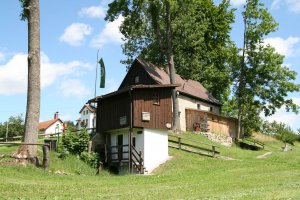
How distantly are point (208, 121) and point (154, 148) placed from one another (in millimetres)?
16152

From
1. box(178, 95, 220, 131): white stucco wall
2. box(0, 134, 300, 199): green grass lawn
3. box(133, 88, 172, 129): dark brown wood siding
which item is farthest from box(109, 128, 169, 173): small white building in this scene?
box(178, 95, 220, 131): white stucco wall

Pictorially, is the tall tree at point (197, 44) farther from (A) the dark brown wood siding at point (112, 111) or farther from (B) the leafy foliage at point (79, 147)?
(B) the leafy foliage at point (79, 147)

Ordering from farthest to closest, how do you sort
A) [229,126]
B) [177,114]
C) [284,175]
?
[229,126] < [177,114] < [284,175]

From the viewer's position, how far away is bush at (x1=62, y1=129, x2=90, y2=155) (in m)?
26.6

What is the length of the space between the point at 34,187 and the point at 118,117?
1359 centimetres

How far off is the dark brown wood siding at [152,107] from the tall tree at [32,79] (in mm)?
7414

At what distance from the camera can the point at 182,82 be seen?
153 feet

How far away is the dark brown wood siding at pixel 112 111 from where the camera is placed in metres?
28.5

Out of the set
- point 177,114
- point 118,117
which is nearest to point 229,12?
point 177,114

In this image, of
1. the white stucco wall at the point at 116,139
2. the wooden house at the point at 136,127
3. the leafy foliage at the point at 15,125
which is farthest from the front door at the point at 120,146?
the leafy foliage at the point at 15,125

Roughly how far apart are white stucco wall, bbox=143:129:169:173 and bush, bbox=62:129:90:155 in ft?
13.5

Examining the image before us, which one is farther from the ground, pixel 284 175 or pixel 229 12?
pixel 229 12

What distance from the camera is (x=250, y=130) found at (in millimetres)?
56625

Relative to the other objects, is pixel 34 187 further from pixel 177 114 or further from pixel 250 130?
pixel 250 130
